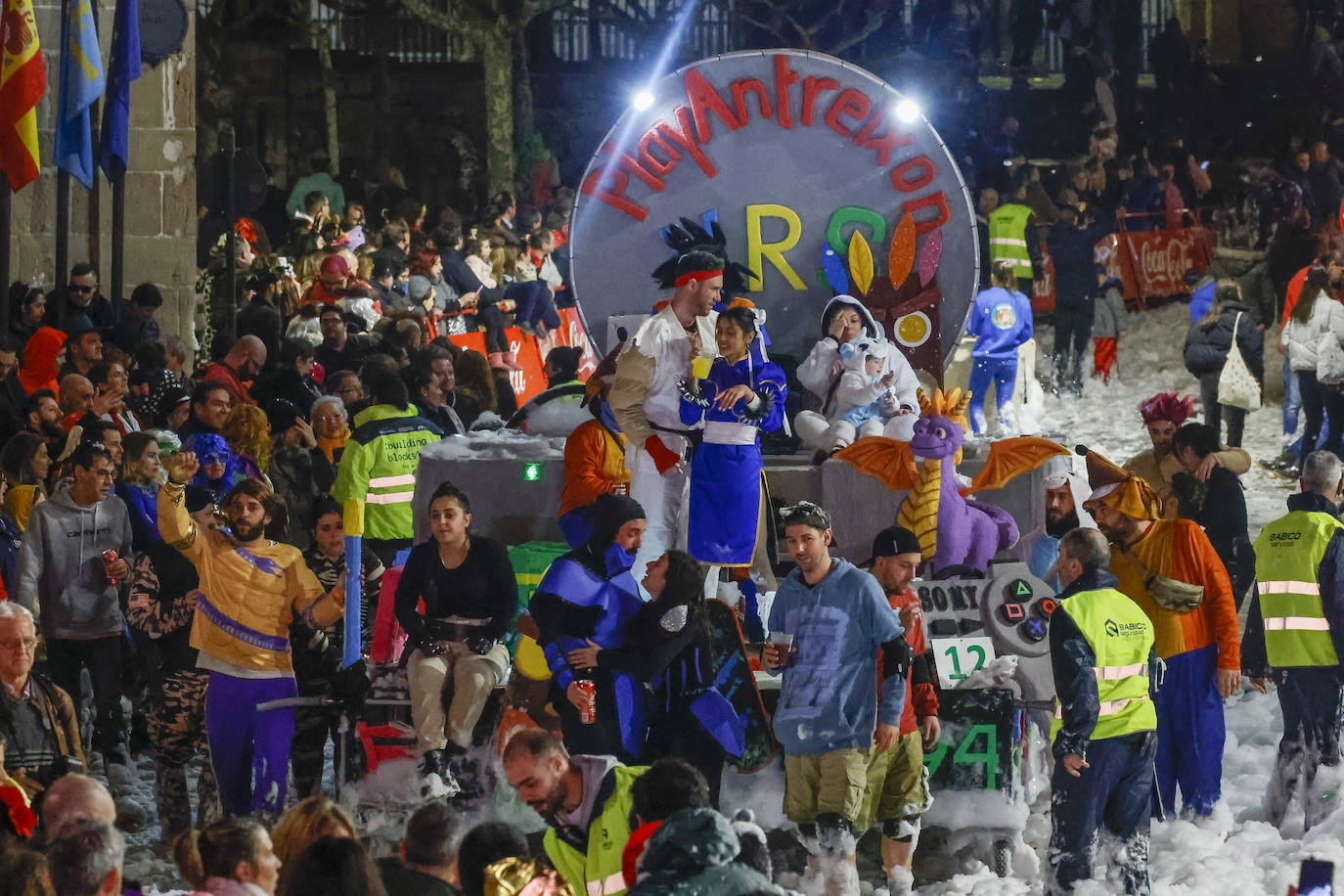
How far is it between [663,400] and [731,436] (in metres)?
0.37

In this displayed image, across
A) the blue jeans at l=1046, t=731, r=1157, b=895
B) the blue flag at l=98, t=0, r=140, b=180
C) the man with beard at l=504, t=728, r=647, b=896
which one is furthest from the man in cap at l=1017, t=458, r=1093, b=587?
the blue flag at l=98, t=0, r=140, b=180

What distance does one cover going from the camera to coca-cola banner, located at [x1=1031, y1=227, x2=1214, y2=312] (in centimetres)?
2283

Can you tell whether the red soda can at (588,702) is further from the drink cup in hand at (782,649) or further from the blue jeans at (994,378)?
the blue jeans at (994,378)

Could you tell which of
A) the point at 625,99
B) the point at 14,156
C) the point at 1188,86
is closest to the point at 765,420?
the point at 14,156

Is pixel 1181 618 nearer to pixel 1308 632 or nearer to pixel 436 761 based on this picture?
pixel 1308 632

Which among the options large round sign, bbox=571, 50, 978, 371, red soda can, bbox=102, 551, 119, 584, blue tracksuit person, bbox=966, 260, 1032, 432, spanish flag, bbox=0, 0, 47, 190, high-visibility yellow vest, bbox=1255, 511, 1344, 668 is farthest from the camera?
spanish flag, bbox=0, 0, 47, 190

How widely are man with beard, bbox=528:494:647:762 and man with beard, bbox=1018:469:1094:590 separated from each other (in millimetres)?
2366

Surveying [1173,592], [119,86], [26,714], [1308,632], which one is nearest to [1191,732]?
[1308,632]

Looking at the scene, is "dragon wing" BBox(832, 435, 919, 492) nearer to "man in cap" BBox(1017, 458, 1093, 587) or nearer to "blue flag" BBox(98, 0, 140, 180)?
"man in cap" BBox(1017, 458, 1093, 587)

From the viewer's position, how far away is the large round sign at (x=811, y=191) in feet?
38.1

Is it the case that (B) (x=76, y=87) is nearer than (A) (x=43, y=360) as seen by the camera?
No

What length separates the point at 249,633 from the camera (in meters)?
8.66

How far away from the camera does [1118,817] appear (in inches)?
312

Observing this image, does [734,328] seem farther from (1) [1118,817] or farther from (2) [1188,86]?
(2) [1188,86]
